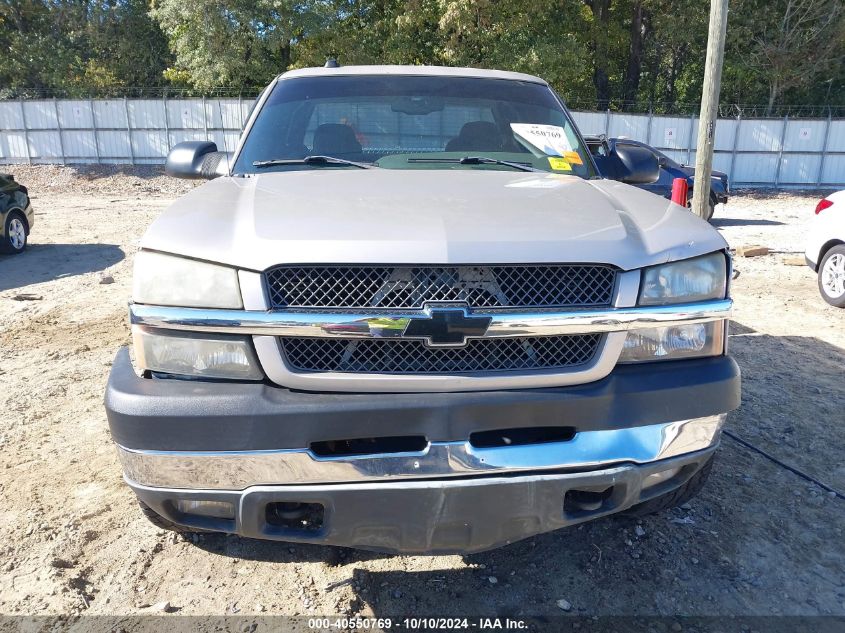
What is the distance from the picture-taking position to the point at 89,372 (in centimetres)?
501

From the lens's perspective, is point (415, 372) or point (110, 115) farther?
point (110, 115)

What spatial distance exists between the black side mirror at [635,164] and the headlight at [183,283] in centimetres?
244

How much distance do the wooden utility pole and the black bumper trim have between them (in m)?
8.59

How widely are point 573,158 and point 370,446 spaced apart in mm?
2064

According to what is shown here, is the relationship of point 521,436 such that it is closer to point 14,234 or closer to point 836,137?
point 14,234

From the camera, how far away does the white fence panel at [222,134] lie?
21625 mm

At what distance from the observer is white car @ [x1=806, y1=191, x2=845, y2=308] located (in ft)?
23.7

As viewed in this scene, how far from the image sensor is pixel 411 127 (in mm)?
3613

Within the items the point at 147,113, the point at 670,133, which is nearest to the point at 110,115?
the point at 147,113

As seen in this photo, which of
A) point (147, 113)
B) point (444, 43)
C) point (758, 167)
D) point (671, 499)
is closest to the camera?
point (671, 499)

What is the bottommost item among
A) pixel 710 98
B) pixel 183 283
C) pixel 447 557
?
pixel 447 557

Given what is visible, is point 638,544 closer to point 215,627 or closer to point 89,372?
point 215,627

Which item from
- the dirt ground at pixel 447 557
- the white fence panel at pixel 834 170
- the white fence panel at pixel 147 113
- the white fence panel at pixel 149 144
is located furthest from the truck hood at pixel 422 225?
the white fence panel at pixel 147 113

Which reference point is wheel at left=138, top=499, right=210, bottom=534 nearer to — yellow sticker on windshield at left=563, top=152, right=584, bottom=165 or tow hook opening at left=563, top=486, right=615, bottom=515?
tow hook opening at left=563, top=486, right=615, bottom=515
